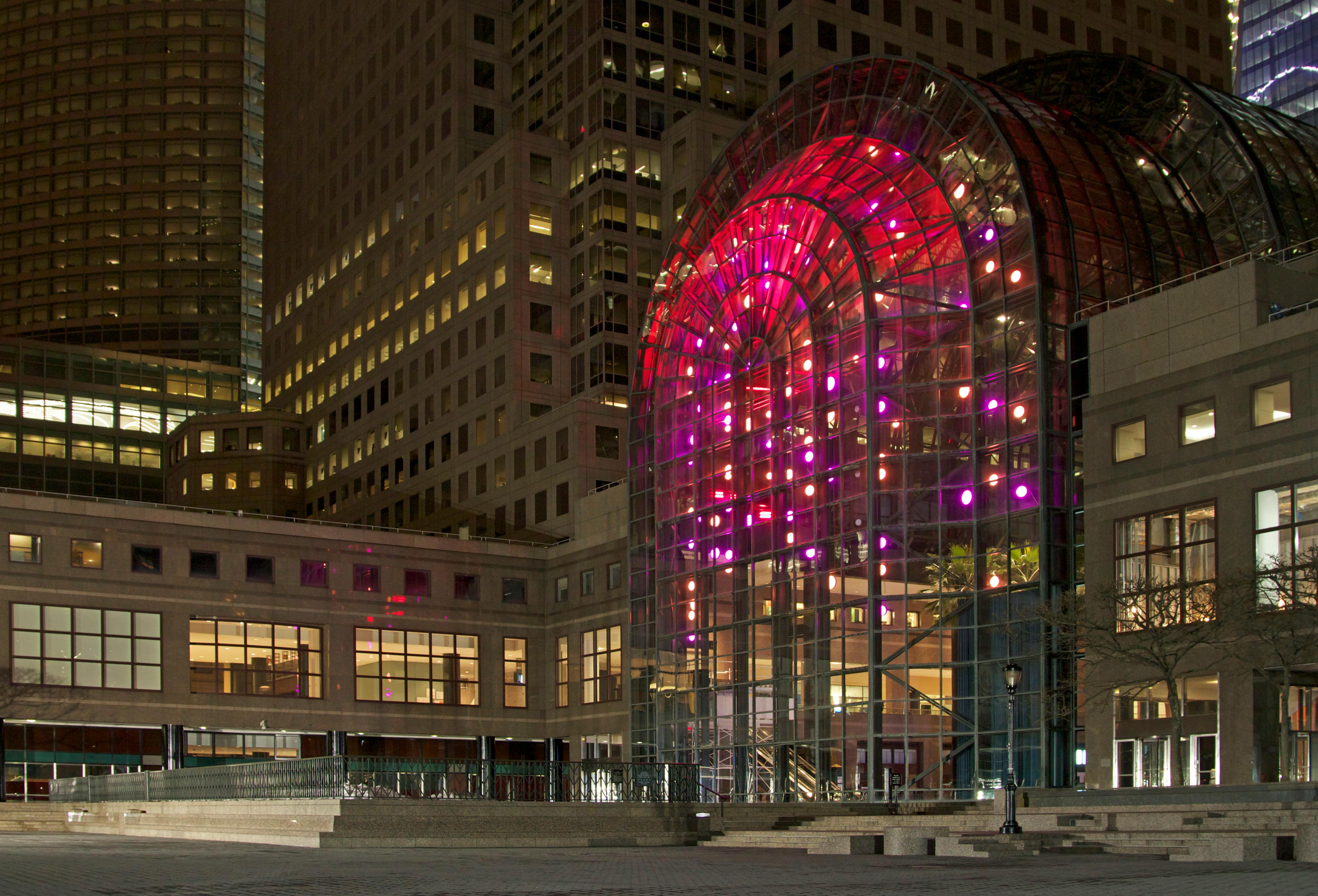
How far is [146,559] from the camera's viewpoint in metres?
72.1

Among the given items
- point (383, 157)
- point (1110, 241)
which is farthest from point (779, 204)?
point (383, 157)

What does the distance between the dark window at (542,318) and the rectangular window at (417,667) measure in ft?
88.2

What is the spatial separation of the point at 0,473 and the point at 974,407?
96308 mm

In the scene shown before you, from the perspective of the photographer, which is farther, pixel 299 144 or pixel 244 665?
pixel 299 144

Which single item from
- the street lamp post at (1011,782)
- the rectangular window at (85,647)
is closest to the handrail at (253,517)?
the rectangular window at (85,647)

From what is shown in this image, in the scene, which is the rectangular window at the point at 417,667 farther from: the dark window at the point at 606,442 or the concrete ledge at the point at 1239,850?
the concrete ledge at the point at 1239,850

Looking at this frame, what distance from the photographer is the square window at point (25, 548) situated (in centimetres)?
6894

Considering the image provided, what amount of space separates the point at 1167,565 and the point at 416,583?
137ft

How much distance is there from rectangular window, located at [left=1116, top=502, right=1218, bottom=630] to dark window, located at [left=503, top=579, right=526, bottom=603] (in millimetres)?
39716

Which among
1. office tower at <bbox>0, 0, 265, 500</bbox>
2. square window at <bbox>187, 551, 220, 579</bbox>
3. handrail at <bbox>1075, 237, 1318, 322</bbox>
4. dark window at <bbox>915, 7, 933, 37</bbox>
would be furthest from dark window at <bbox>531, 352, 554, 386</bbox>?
office tower at <bbox>0, 0, 265, 500</bbox>

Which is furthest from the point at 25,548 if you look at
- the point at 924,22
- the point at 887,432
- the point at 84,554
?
the point at 924,22

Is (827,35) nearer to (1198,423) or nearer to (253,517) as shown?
(253,517)

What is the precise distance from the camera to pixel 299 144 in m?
144

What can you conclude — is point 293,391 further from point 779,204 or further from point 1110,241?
point 1110,241
